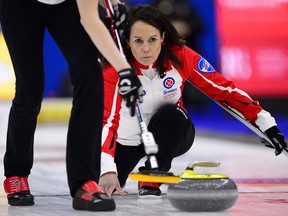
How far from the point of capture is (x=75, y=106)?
2.71 metres

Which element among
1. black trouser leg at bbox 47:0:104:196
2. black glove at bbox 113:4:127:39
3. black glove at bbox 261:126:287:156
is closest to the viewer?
black trouser leg at bbox 47:0:104:196

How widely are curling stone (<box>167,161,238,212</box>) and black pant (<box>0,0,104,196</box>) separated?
0.32m

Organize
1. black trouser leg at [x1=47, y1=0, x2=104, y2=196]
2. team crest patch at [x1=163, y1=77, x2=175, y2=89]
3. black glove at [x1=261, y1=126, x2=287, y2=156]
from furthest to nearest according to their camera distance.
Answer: team crest patch at [x1=163, y1=77, x2=175, y2=89] < black glove at [x1=261, y1=126, x2=287, y2=156] < black trouser leg at [x1=47, y1=0, x2=104, y2=196]

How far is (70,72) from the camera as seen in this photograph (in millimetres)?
2678

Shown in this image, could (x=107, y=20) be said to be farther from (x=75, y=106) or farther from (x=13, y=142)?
(x=13, y=142)

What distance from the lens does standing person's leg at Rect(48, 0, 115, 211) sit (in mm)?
2658

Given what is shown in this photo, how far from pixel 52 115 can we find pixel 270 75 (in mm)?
3259

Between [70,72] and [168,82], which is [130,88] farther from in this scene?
[168,82]

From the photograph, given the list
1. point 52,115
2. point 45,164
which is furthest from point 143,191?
point 52,115

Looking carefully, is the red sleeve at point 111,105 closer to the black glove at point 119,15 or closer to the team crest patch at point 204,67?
the team crest patch at point 204,67

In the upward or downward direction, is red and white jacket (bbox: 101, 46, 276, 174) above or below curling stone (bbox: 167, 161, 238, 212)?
above

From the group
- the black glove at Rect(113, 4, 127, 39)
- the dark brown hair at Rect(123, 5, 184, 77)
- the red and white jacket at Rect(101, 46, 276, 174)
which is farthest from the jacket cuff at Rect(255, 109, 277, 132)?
the black glove at Rect(113, 4, 127, 39)

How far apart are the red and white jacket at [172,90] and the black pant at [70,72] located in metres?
0.41

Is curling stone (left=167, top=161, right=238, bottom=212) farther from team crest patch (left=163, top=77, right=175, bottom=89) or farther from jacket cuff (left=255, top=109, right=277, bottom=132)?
team crest patch (left=163, top=77, right=175, bottom=89)
